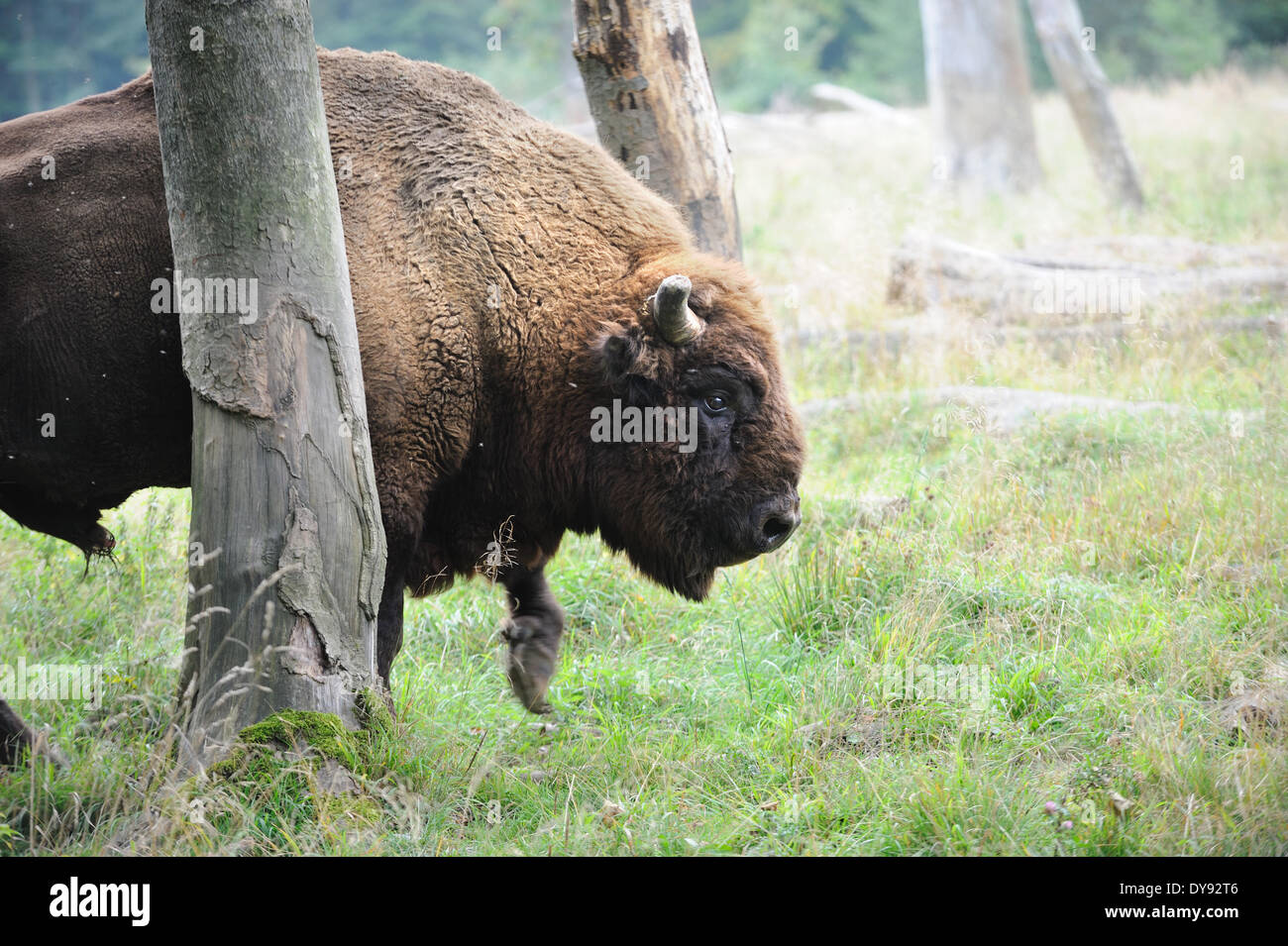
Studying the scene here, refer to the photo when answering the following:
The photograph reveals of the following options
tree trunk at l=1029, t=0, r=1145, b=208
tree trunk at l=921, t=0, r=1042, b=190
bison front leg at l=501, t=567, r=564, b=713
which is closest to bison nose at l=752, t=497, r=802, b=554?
bison front leg at l=501, t=567, r=564, b=713

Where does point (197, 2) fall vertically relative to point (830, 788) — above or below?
above

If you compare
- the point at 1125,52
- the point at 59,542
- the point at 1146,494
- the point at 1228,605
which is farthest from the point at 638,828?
the point at 1125,52

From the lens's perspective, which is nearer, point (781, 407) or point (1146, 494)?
point (781, 407)

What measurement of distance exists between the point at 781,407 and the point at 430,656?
2.18 m

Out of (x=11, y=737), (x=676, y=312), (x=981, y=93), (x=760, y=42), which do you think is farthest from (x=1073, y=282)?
(x=760, y=42)

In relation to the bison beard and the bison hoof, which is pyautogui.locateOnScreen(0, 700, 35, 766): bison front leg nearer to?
the bison beard

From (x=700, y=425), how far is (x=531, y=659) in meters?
1.28

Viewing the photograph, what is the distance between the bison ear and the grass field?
1324mm

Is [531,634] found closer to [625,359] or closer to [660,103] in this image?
[625,359]

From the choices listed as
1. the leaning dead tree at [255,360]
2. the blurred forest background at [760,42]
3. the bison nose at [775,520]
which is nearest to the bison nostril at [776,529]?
the bison nose at [775,520]

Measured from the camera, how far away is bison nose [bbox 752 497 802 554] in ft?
13.4

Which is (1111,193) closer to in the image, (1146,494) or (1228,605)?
(1146,494)

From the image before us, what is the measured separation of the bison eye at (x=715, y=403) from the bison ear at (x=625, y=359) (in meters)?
0.21

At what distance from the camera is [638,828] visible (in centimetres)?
334
